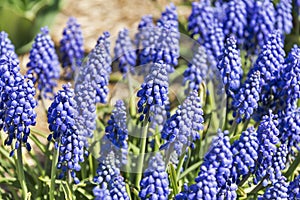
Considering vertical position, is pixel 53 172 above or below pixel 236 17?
below

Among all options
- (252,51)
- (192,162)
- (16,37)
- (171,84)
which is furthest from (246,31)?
(16,37)

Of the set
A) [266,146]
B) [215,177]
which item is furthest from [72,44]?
[215,177]

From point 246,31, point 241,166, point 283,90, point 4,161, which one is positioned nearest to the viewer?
point 241,166

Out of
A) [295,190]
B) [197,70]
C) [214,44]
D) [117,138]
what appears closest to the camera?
[295,190]

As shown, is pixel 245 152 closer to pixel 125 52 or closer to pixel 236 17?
pixel 236 17

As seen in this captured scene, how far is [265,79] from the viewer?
569cm

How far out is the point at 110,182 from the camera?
15.7 ft

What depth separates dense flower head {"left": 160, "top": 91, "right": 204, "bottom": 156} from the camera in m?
4.95

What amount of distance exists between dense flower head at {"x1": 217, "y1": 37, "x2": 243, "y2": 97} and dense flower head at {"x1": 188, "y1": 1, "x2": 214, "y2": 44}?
99 cm

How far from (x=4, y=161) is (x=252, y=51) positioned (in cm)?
295

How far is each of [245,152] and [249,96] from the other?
714mm

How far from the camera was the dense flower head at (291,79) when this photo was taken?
5.52m

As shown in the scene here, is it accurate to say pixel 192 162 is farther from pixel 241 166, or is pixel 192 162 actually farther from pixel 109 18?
pixel 109 18

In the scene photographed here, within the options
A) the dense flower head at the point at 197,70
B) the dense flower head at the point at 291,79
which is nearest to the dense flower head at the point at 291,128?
the dense flower head at the point at 291,79
